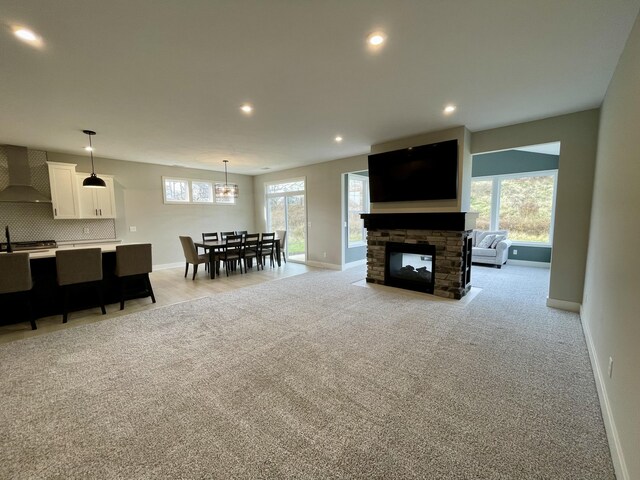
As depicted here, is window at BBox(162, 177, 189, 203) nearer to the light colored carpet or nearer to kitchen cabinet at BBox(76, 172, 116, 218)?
kitchen cabinet at BBox(76, 172, 116, 218)

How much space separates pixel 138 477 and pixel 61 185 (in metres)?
6.30

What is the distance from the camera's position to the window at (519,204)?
6.77 metres

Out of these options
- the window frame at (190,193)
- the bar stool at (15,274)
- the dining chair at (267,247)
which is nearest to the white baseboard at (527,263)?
the dining chair at (267,247)

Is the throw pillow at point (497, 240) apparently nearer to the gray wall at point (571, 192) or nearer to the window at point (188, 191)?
the gray wall at point (571, 192)

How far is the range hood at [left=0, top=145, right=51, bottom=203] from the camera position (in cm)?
491

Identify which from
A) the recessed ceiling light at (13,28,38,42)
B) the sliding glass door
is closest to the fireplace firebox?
the sliding glass door

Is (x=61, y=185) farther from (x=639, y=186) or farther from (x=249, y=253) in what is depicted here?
(x=639, y=186)

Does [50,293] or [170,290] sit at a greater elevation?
[50,293]

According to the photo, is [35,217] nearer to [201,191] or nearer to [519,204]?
[201,191]

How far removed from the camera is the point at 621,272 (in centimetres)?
183

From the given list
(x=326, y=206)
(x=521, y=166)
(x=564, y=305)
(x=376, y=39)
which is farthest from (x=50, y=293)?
(x=521, y=166)

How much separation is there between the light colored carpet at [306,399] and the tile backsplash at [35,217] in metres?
3.64

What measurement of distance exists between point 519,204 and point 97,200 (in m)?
10.3

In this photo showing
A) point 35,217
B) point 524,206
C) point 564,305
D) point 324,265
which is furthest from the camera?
point 324,265
